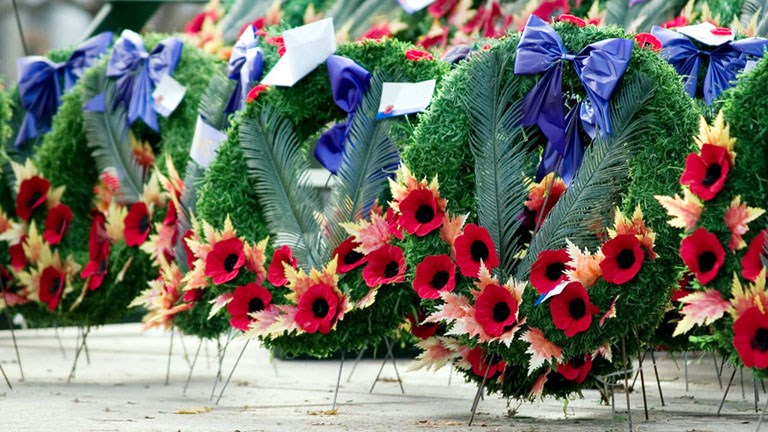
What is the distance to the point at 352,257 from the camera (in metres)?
4.82

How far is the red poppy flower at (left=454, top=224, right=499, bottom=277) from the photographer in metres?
4.22

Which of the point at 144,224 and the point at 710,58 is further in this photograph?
the point at 144,224

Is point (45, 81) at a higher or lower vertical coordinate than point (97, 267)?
higher

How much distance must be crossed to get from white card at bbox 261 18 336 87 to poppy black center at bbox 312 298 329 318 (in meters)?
0.96

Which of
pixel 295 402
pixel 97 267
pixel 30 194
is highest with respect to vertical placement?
pixel 30 194

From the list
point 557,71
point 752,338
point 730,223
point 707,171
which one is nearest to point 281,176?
point 557,71

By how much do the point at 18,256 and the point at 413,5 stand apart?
2.72 metres

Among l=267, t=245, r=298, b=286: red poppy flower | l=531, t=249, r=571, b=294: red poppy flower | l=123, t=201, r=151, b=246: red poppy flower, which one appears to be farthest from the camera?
l=123, t=201, r=151, b=246: red poppy flower

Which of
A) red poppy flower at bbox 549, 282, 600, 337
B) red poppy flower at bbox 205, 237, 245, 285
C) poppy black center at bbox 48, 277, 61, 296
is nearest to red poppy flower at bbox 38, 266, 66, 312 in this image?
poppy black center at bbox 48, 277, 61, 296

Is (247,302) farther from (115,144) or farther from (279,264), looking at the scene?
(115,144)

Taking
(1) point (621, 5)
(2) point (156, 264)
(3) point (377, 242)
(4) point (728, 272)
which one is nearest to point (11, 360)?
(2) point (156, 264)

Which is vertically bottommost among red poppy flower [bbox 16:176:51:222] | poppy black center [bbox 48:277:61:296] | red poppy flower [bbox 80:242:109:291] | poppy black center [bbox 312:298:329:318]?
poppy black center [bbox 312:298:329:318]

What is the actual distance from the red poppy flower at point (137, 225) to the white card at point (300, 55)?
121cm

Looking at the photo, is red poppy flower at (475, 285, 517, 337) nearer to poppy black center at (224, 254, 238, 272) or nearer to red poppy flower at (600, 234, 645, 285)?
red poppy flower at (600, 234, 645, 285)
